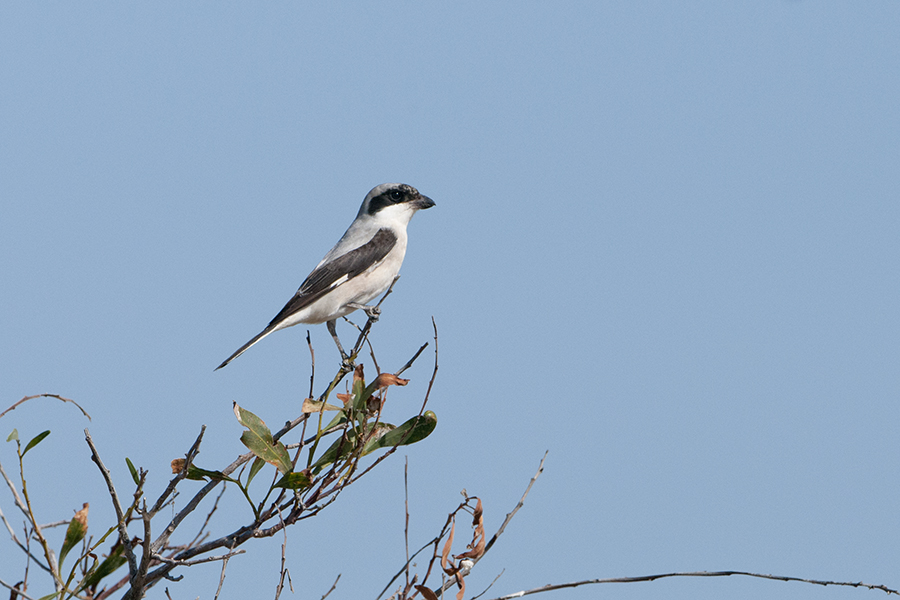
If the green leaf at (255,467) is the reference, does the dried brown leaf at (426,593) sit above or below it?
below

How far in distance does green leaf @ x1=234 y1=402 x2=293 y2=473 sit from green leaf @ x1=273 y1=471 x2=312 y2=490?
6 centimetres

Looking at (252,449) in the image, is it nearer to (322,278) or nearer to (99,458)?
(99,458)

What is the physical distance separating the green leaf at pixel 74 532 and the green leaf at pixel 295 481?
1.84 feet


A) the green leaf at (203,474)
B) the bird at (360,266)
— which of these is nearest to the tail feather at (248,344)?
the bird at (360,266)

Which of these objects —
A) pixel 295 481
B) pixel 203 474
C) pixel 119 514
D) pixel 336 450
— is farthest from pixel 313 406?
pixel 119 514

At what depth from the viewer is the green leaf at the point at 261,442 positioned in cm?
265

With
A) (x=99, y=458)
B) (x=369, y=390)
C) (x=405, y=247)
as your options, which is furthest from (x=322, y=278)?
(x=99, y=458)

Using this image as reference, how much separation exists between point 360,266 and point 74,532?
4.12 metres

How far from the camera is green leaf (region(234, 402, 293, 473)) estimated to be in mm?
2650

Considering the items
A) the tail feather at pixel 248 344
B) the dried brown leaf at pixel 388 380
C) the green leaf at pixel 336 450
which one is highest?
the tail feather at pixel 248 344

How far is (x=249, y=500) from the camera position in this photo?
8.46 ft

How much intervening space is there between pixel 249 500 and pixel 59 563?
56 centimetres

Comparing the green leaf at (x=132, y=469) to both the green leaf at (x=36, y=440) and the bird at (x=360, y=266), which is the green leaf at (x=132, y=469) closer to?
the green leaf at (x=36, y=440)

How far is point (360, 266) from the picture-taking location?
647cm
